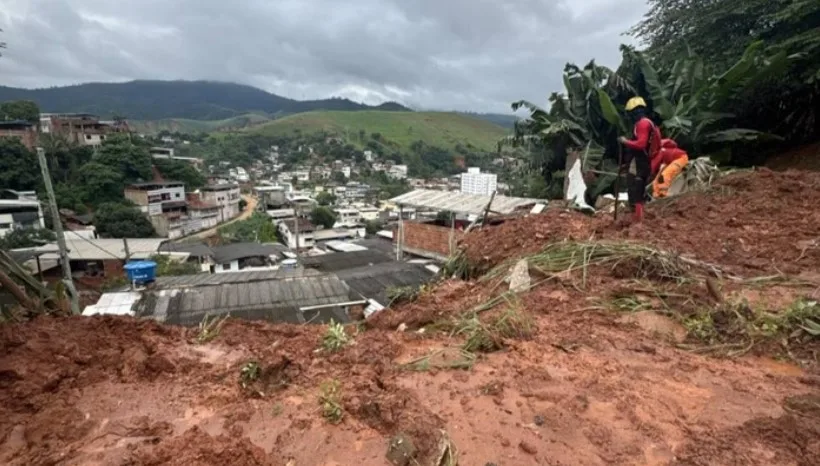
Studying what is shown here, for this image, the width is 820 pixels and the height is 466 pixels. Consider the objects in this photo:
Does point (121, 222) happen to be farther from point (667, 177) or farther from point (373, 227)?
point (667, 177)

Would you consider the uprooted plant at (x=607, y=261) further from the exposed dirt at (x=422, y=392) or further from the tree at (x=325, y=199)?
the tree at (x=325, y=199)

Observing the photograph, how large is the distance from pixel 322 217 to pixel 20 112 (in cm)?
3146

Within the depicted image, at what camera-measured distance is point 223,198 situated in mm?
43688

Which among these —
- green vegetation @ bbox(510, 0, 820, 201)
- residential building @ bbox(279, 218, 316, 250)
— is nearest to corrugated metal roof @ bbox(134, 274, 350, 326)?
green vegetation @ bbox(510, 0, 820, 201)

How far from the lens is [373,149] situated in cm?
9125

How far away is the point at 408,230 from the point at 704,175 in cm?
654

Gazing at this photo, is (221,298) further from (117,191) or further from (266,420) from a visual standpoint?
(117,191)

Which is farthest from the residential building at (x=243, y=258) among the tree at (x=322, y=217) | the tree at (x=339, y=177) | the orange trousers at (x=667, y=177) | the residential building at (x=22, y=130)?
the tree at (x=339, y=177)

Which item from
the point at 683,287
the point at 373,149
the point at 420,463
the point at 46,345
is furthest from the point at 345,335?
the point at 373,149

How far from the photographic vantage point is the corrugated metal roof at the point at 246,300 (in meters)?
7.19

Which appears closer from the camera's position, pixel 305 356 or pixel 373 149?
pixel 305 356

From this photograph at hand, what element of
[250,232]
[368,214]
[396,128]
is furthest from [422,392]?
[396,128]

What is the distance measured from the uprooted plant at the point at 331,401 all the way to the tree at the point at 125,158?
4095cm

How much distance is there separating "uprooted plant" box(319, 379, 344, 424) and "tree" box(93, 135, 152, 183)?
40951mm
